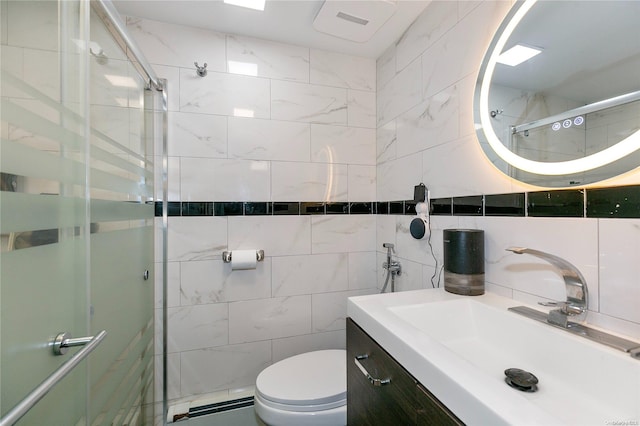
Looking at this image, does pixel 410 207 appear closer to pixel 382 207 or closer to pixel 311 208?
pixel 382 207

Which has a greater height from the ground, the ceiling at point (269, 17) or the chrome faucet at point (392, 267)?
the ceiling at point (269, 17)

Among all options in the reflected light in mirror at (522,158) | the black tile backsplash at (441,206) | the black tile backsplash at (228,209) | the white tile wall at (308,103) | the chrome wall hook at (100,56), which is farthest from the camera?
the white tile wall at (308,103)

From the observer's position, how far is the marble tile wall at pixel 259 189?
1549mm

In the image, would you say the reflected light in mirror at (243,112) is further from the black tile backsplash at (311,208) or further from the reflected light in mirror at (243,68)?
the black tile backsplash at (311,208)

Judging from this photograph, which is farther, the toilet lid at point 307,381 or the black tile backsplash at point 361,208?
the black tile backsplash at point 361,208

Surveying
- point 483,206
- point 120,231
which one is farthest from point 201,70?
point 483,206

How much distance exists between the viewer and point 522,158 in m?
0.92

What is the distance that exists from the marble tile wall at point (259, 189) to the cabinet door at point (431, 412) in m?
1.19

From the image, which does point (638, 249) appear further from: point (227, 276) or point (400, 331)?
point (227, 276)

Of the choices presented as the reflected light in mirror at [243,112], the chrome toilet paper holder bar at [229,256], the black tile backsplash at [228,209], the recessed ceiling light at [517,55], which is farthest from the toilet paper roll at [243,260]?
the recessed ceiling light at [517,55]

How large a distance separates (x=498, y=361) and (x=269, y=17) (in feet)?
6.05

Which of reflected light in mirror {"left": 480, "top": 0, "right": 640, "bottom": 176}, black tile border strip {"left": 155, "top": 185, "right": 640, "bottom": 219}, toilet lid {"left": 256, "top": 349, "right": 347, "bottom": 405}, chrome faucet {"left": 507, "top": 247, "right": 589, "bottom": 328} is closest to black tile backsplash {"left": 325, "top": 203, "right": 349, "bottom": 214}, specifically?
black tile border strip {"left": 155, "top": 185, "right": 640, "bottom": 219}

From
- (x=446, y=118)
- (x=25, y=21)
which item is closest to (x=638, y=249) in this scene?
(x=446, y=118)

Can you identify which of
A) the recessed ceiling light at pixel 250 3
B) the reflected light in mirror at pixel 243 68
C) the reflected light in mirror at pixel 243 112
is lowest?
the reflected light in mirror at pixel 243 112
